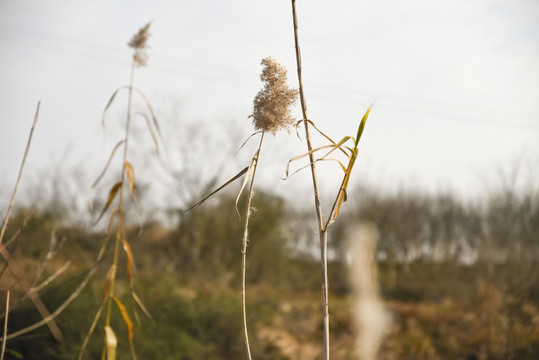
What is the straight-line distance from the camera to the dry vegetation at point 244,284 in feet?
3.61

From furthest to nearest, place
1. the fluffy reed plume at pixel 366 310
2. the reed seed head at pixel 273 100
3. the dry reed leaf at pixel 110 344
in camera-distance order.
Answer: the fluffy reed plume at pixel 366 310
the dry reed leaf at pixel 110 344
the reed seed head at pixel 273 100

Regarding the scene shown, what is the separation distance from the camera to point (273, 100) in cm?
82

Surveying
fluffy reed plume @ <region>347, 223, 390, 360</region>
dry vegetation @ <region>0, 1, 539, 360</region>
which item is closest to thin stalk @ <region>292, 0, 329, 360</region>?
dry vegetation @ <region>0, 1, 539, 360</region>

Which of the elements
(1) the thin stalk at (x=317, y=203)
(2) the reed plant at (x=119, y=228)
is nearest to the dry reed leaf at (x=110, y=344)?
(2) the reed plant at (x=119, y=228)

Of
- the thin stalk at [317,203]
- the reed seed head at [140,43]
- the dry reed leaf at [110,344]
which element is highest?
the reed seed head at [140,43]

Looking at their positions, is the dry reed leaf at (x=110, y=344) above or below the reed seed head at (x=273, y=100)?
below

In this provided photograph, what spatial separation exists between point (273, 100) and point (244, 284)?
0.35 meters

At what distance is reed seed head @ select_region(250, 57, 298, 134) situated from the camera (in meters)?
0.82

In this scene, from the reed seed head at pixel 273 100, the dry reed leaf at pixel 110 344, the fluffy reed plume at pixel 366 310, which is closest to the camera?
the reed seed head at pixel 273 100

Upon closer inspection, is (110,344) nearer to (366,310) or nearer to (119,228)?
(119,228)

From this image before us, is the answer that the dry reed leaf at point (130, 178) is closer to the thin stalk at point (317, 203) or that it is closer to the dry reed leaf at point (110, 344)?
the dry reed leaf at point (110, 344)

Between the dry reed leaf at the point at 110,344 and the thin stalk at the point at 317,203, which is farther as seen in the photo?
the dry reed leaf at the point at 110,344

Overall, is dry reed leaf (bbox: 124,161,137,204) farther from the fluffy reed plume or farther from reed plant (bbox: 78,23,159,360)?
the fluffy reed plume

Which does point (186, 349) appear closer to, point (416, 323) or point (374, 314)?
point (374, 314)
